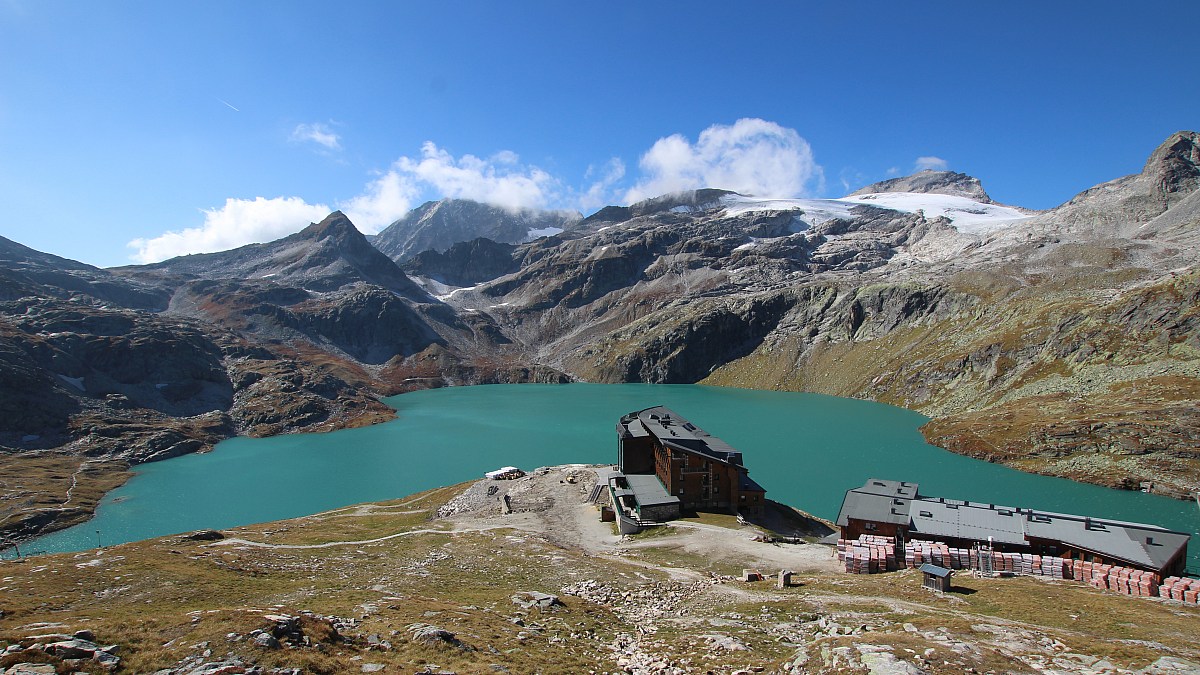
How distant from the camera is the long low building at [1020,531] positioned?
35.4m

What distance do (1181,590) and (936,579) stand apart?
1314cm

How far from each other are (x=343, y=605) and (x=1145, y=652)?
97.1 ft

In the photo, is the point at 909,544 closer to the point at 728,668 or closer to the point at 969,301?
the point at 728,668

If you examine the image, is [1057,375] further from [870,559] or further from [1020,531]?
[870,559]

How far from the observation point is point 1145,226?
19750 cm

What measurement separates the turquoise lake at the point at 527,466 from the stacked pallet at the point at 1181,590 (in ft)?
80.1

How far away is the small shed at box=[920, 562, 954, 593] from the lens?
93.0 ft

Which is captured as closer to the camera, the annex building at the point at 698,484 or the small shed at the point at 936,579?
the small shed at the point at 936,579

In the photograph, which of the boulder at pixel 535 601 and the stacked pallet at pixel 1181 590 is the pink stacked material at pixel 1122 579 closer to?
the stacked pallet at pixel 1181 590

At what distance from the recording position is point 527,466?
92.8 metres

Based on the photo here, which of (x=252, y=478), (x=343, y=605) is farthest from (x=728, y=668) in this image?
(x=252, y=478)

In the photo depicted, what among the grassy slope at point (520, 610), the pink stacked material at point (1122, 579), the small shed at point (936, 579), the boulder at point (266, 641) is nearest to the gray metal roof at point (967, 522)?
the pink stacked material at point (1122, 579)

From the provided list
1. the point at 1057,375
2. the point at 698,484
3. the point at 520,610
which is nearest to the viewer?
the point at 520,610

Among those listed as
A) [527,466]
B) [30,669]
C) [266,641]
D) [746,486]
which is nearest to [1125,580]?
[746,486]
